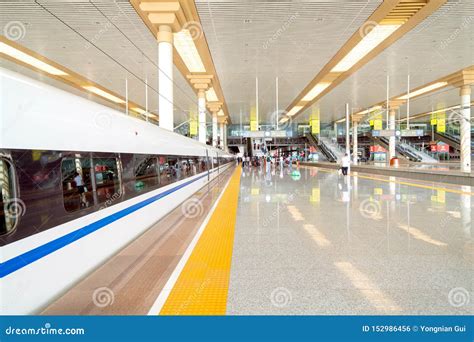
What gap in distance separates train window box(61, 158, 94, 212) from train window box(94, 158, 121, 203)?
0.23 meters

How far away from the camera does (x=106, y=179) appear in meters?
4.18

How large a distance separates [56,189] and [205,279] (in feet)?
5.52

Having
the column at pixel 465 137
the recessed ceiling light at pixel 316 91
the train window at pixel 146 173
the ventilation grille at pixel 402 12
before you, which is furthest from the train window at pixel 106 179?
the column at pixel 465 137

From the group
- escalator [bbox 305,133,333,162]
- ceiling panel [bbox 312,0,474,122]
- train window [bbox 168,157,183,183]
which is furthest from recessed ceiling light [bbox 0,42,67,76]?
escalator [bbox 305,133,333,162]

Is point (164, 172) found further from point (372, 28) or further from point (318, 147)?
point (318, 147)

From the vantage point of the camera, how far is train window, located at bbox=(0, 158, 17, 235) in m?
2.34

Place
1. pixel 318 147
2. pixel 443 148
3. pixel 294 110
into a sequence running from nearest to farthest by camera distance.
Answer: pixel 294 110, pixel 443 148, pixel 318 147

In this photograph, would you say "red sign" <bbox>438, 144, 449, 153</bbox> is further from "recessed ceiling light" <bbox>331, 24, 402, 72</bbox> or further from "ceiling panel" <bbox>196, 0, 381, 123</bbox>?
"recessed ceiling light" <bbox>331, 24, 402, 72</bbox>

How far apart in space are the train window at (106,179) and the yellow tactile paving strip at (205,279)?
1316 mm

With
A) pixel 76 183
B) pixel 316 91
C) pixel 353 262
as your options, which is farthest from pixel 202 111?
pixel 353 262

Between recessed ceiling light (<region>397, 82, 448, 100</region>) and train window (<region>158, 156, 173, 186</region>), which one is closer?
train window (<region>158, 156, 173, 186</region>)

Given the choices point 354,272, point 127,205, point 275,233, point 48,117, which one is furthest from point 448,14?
point 48,117

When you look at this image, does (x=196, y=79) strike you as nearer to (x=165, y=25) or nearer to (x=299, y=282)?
(x=165, y=25)
